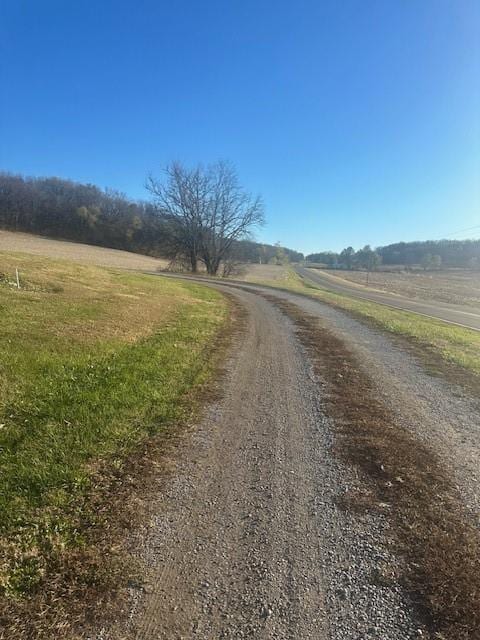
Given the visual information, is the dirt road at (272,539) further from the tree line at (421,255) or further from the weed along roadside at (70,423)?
the tree line at (421,255)

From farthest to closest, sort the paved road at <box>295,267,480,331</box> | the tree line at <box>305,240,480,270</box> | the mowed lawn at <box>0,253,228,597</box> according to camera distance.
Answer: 1. the tree line at <box>305,240,480,270</box>
2. the paved road at <box>295,267,480,331</box>
3. the mowed lawn at <box>0,253,228,597</box>

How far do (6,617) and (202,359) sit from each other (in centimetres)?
528

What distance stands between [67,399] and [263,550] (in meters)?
3.22

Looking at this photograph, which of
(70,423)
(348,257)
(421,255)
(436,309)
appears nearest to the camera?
(70,423)

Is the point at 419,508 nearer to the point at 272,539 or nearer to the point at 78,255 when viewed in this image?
the point at 272,539

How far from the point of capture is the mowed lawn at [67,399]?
2428 millimetres

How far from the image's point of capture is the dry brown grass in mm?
2020

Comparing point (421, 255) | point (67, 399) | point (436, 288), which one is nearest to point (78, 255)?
point (67, 399)

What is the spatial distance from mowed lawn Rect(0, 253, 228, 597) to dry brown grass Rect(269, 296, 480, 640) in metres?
2.18

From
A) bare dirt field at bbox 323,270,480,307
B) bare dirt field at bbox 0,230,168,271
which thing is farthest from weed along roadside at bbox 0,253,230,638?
bare dirt field at bbox 323,270,480,307

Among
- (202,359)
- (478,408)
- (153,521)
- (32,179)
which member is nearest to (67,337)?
(202,359)

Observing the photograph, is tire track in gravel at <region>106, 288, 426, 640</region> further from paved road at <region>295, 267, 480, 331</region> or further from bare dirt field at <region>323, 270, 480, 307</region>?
bare dirt field at <region>323, 270, 480, 307</region>

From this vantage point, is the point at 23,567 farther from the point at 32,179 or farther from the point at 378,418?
the point at 32,179

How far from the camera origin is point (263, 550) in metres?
2.41
